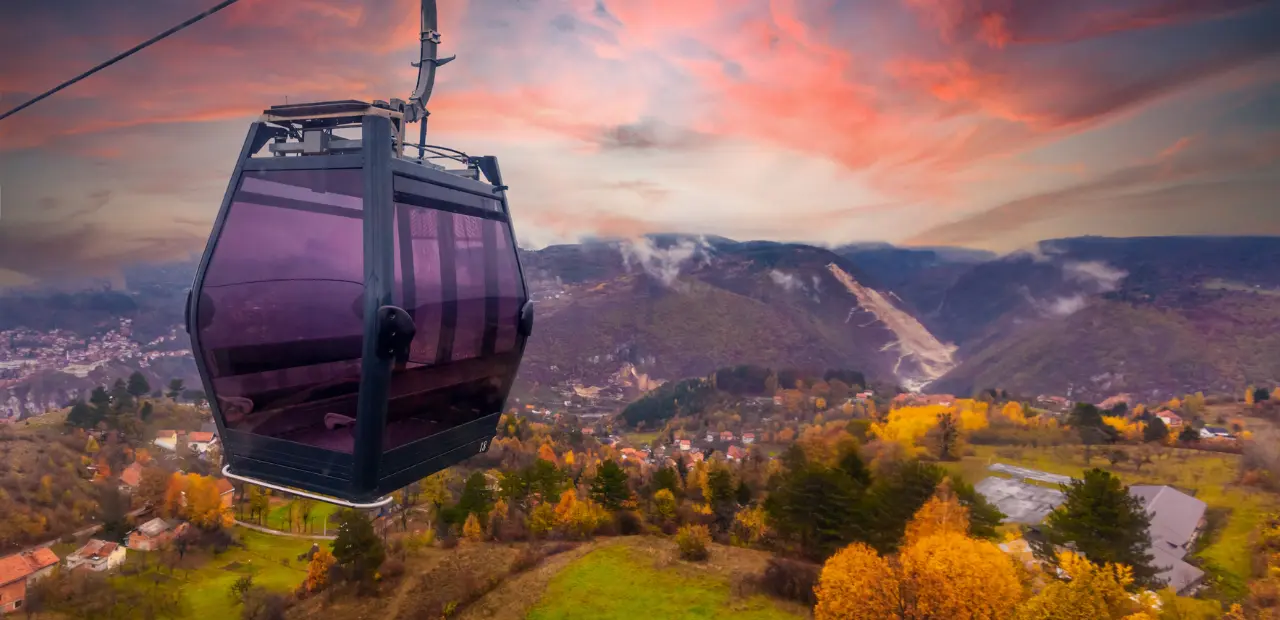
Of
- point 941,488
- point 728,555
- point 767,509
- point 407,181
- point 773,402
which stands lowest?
point 773,402

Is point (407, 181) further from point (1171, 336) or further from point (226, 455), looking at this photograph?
point (1171, 336)

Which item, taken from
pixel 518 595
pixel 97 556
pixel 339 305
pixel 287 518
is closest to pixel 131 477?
pixel 287 518

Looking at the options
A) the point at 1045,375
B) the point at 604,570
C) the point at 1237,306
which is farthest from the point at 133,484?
the point at 1237,306

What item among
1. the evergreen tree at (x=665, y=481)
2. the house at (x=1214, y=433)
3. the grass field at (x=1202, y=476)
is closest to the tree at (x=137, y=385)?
the evergreen tree at (x=665, y=481)

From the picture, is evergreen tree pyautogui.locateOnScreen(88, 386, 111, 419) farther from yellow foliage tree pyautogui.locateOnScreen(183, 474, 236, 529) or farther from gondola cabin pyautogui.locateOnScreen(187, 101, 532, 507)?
gondola cabin pyautogui.locateOnScreen(187, 101, 532, 507)

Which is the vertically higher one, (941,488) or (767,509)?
(941,488)

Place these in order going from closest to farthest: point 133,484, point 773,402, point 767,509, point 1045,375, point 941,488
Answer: point 941,488 → point 767,509 → point 133,484 → point 1045,375 → point 773,402

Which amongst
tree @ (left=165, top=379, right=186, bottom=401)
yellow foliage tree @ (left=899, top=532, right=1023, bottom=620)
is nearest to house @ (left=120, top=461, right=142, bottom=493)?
tree @ (left=165, top=379, right=186, bottom=401)

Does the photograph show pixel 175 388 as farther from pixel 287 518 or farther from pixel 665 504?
pixel 665 504
